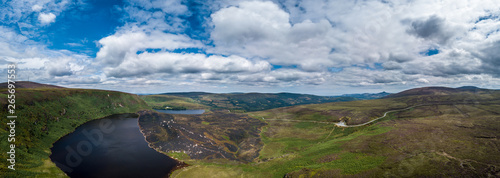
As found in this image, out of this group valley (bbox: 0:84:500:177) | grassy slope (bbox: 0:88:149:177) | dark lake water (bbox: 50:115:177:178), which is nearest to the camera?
valley (bbox: 0:84:500:177)

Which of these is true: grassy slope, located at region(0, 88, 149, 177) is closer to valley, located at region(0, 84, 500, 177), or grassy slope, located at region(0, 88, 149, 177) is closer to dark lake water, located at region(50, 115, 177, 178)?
valley, located at region(0, 84, 500, 177)

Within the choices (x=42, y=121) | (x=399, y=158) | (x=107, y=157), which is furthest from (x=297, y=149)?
(x=42, y=121)

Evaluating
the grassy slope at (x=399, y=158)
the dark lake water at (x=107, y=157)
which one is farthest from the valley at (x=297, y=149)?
the dark lake water at (x=107, y=157)

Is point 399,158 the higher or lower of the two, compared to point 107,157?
higher

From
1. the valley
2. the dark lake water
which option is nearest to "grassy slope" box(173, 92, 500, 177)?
the valley

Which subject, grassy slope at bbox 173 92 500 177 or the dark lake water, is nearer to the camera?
grassy slope at bbox 173 92 500 177

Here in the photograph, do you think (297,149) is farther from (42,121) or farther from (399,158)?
(42,121)

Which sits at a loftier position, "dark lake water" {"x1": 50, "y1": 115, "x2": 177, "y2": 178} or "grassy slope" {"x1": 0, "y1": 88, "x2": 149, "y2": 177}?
"grassy slope" {"x1": 0, "y1": 88, "x2": 149, "y2": 177}

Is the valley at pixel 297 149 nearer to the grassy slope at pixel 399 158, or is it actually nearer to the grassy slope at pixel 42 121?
the grassy slope at pixel 399 158
